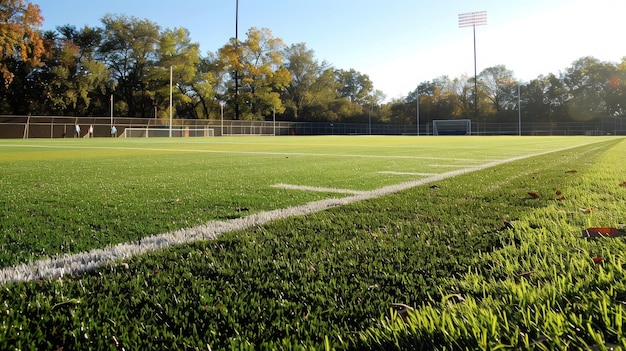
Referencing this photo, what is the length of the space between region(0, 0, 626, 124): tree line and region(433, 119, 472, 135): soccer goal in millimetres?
3606

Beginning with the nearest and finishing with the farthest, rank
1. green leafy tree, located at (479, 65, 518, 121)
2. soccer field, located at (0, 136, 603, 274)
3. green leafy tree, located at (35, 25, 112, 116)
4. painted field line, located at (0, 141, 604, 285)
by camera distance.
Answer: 1. painted field line, located at (0, 141, 604, 285)
2. soccer field, located at (0, 136, 603, 274)
3. green leafy tree, located at (35, 25, 112, 116)
4. green leafy tree, located at (479, 65, 518, 121)

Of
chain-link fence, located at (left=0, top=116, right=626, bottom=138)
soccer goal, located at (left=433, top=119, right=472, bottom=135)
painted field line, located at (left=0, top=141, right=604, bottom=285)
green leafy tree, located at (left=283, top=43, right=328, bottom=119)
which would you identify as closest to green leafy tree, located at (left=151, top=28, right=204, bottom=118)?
chain-link fence, located at (left=0, top=116, right=626, bottom=138)

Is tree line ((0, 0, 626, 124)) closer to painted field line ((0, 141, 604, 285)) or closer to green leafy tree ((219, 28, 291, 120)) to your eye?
green leafy tree ((219, 28, 291, 120))

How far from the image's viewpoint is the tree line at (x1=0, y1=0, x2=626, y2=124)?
45406 millimetres

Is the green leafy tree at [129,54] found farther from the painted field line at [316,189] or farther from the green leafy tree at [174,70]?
the painted field line at [316,189]

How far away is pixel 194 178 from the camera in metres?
5.25

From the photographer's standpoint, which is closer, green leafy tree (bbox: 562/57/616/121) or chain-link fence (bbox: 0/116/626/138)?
chain-link fence (bbox: 0/116/626/138)

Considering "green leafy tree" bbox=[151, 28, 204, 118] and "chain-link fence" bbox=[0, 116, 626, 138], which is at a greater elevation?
"green leafy tree" bbox=[151, 28, 204, 118]

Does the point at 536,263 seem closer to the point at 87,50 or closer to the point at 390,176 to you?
the point at 390,176

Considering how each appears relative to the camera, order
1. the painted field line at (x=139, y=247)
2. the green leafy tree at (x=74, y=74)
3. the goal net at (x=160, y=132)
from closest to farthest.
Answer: the painted field line at (x=139, y=247) → the goal net at (x=160, y=132) → the green leafy tree at (x=74, y=74)

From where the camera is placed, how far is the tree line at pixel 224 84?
4541 cm

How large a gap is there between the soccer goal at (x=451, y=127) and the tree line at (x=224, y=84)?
3606 millimetres

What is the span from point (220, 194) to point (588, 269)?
285cm

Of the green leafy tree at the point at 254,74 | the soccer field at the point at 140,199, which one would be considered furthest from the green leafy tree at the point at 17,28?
the soccer field at the point at 140,199
